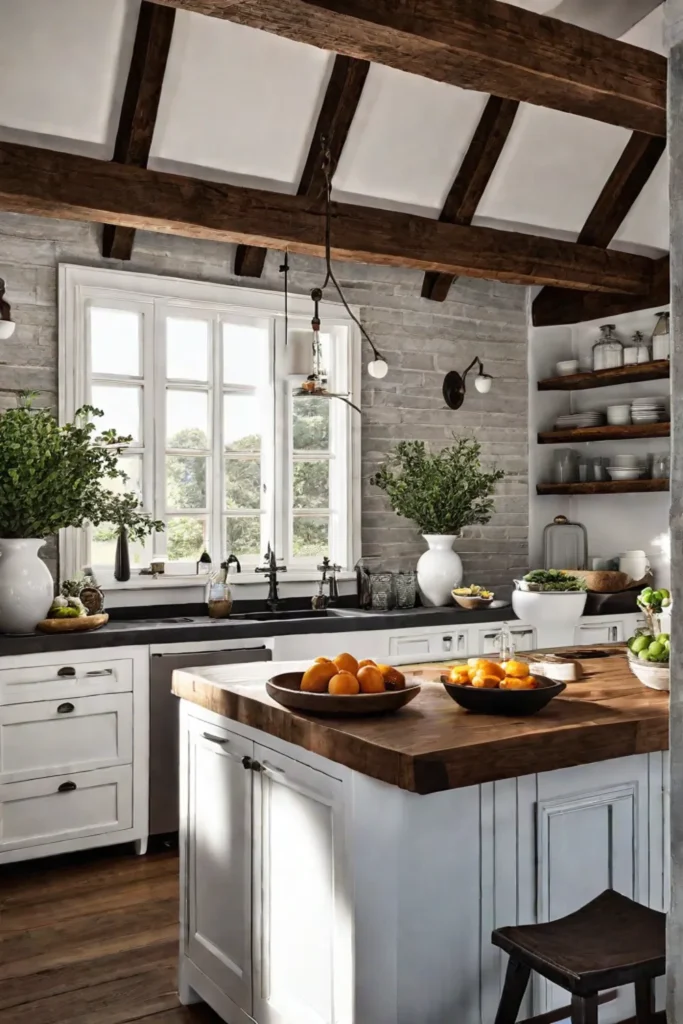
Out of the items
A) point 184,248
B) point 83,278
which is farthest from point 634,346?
point 83,278

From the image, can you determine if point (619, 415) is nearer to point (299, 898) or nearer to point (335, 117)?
point (335, 117)

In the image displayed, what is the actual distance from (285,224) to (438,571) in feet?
7.00

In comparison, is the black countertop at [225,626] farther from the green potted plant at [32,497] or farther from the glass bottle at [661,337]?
the glass bottle at [661,337]

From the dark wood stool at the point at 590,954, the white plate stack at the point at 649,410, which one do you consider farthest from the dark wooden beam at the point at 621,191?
the dark wood stool at the point at 590,954

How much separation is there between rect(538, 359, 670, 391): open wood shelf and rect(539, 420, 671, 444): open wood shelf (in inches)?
11.2

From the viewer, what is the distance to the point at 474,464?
6266 millimetres

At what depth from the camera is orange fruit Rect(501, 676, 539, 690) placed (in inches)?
97.7

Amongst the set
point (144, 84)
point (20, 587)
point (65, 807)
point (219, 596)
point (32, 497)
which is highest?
point (144, 84)

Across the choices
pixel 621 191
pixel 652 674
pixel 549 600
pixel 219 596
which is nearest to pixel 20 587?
pixel 219 596

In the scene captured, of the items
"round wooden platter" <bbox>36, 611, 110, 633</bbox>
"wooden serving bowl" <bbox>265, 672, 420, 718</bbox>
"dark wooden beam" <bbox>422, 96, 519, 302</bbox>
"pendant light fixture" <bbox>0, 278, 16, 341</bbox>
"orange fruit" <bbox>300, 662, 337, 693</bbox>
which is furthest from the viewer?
"dark wooden beam" <bbox>422, 96, 519, 302</bbox>

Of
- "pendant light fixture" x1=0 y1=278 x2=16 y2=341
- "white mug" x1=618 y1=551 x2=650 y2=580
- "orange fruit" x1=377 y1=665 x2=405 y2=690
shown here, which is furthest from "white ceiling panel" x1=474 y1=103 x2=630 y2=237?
"orange fruit" x1=377 y1=665 x2=405 y2=690

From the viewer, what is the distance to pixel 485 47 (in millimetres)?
3656

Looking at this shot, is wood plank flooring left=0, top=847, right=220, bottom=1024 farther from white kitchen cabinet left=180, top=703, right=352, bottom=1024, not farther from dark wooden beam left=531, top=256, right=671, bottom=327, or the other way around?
dark wooden beam left=531, top=256, right=671, bottom=327

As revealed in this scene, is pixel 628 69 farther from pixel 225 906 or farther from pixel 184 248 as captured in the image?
pixel 225 906
